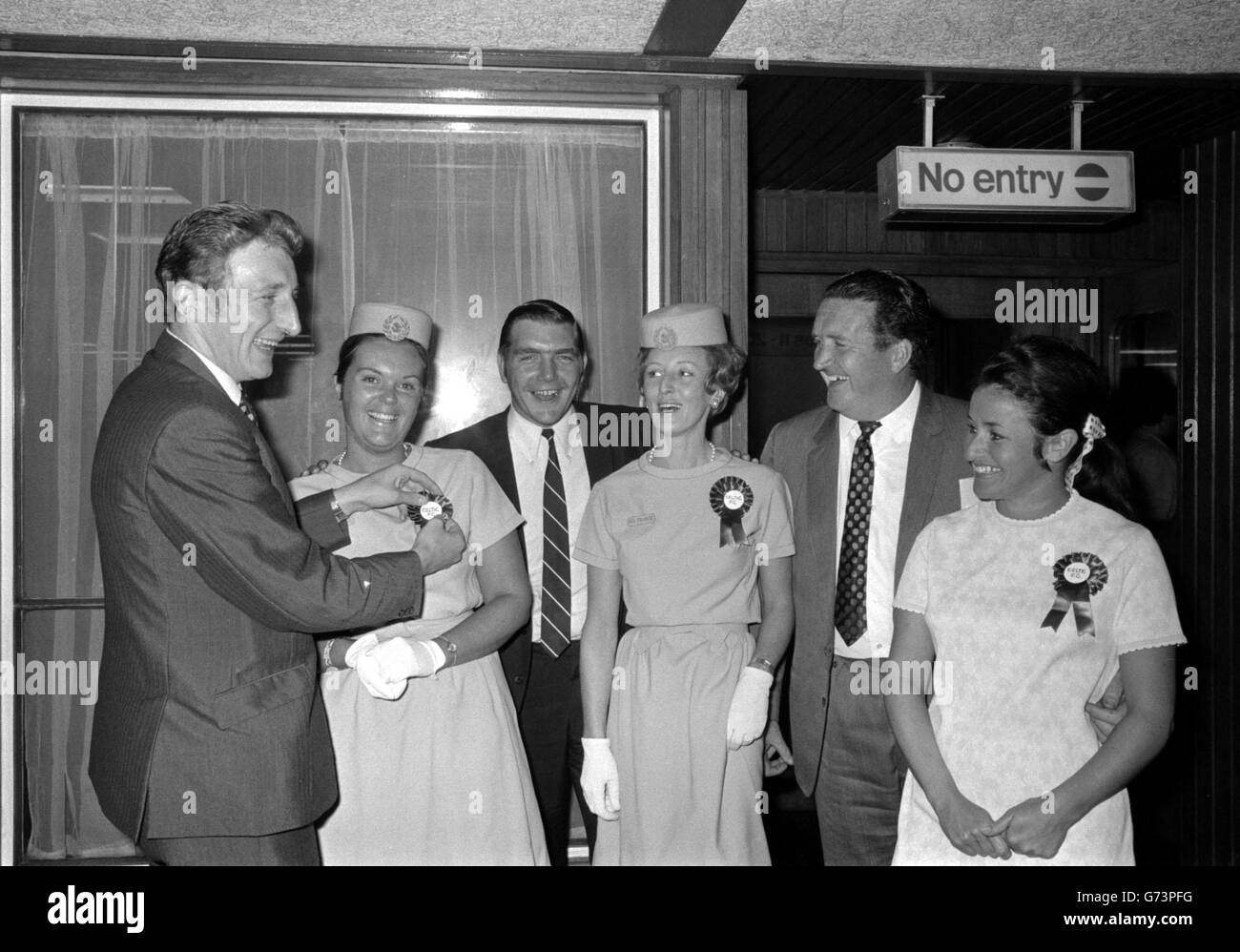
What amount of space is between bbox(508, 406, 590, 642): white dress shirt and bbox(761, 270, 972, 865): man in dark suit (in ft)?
1.95

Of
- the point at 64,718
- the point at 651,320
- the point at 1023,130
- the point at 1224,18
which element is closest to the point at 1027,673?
the point at 651,320

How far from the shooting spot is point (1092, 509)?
2.09m

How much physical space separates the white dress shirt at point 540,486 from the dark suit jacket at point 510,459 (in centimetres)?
2

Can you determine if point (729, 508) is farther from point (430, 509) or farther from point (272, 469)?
point (272, 469)

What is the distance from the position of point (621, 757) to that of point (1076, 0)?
86.8 inches

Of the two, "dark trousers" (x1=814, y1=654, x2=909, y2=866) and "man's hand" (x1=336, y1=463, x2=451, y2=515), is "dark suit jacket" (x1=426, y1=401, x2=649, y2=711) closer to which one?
"man's hand" (x1=336, y1=463, x2=451, y2=515)

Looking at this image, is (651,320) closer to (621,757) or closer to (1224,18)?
(621,757)

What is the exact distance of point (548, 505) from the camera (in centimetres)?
295

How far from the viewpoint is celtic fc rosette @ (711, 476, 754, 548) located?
96.7 inches

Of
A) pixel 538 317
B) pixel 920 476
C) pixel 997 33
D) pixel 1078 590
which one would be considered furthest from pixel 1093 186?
pixel 1078 590

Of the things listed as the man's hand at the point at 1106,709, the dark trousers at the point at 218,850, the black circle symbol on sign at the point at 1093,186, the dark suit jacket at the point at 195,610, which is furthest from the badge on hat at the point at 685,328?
the black circle symbol on sign at the point at 1093,186

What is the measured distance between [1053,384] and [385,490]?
138 cm

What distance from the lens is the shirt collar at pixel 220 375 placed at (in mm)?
1997

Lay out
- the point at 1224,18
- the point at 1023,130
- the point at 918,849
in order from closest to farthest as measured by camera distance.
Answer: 1. the point at 918,849
2. the point at 1224,18
3. the point at 1023,130
